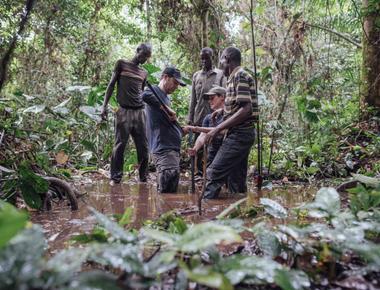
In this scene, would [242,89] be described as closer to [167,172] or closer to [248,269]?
[167,172]

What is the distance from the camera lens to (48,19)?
369 inches

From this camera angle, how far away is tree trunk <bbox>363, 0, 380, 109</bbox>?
7.11 metres

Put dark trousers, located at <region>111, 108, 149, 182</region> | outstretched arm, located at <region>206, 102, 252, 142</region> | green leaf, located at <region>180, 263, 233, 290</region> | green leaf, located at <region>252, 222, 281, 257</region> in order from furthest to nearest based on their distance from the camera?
dark trousers, located at <region>111, 108, 149, 182</region>
outstretched arm, located at <region>206, 102, 252, 142</region>
green leaf, located at <region>252, 222, 281, 257</region>
green leaf, located at <region>180, 263, 233, 290</region>

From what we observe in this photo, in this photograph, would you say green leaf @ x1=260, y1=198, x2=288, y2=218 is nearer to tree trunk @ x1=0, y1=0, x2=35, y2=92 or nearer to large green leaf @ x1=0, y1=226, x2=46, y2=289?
large green leaf @ x1=0, y1=226, x2=46, y2=289

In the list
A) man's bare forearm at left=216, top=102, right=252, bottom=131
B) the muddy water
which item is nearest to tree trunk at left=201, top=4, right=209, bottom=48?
the muddy water

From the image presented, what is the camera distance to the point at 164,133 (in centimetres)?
559

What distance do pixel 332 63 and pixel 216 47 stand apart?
10.0ft

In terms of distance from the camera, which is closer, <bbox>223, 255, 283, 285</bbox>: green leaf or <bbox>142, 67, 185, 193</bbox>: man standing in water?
<bbox>223, 255, 283, 285</bbox>: green leaf

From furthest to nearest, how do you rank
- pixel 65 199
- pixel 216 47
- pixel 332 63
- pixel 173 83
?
pixel 332 63 → pixel 216 47 → pixel 173 83 → pixel 65 199

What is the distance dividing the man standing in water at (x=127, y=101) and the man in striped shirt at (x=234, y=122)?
6.27ft

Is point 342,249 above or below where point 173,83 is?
below

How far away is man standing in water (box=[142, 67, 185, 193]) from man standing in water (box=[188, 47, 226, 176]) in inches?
52.9

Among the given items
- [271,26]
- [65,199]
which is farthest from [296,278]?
[271,26]

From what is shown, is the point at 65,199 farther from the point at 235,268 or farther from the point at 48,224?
the point at 235,268
